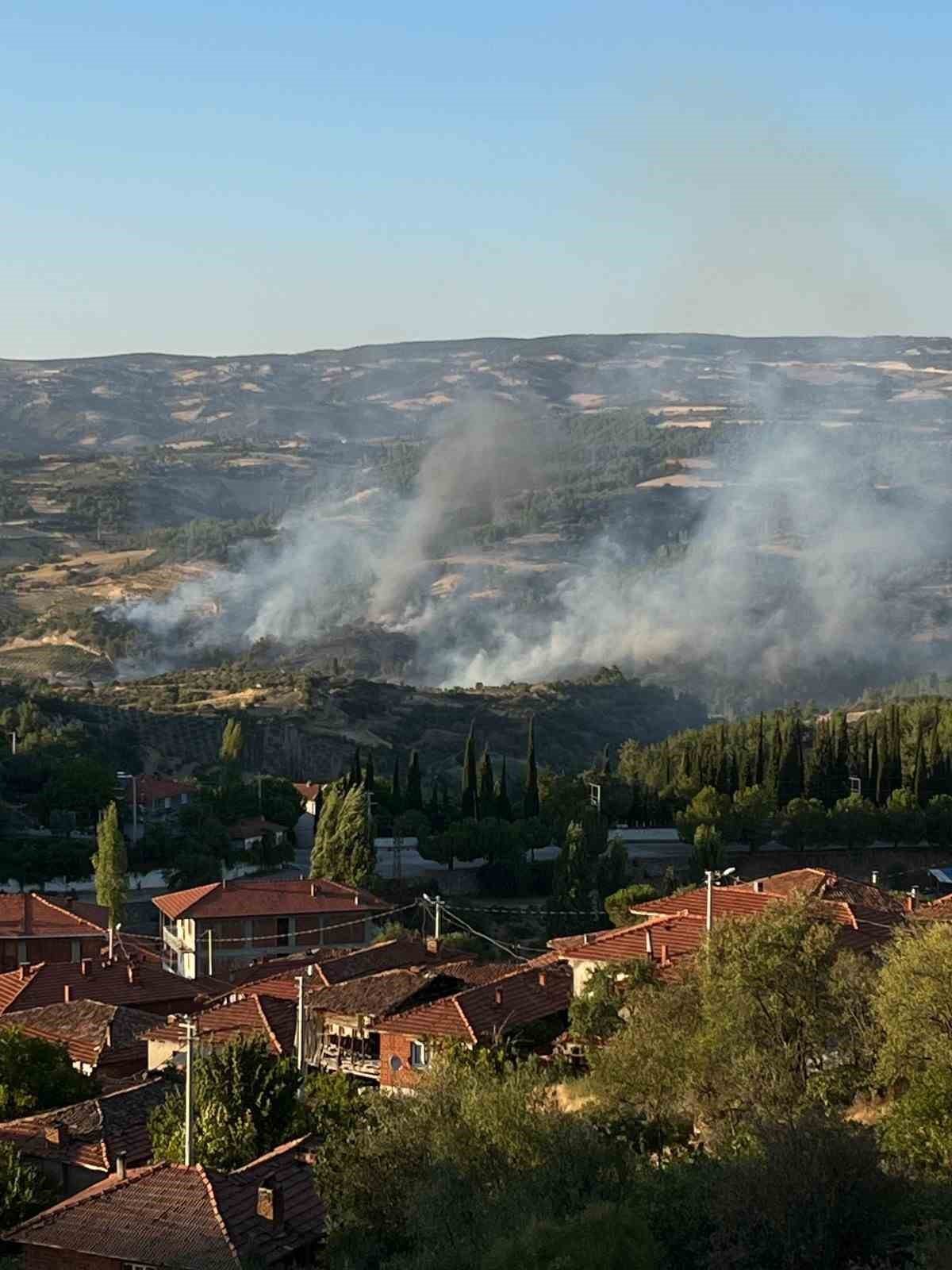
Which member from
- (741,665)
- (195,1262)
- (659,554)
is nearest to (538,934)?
(195,1262)

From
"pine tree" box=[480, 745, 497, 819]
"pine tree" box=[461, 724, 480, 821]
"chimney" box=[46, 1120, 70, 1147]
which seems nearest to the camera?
"chimney" box=[46, 1120, 70, 1147]

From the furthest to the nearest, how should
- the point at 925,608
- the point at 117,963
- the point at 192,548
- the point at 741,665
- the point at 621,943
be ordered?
the point at 192,548 < the point at 925,608 < the point at 741,665 < the point at 117,963 < the point at 621,943

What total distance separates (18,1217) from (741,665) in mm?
129247

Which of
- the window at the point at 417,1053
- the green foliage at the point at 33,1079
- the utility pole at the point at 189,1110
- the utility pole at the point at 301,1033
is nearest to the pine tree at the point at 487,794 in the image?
the window at the point at 417,1053

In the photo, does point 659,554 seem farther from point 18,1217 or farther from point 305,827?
point 18,1217

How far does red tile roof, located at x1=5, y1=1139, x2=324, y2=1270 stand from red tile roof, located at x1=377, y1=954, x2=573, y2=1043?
7709 millimetres

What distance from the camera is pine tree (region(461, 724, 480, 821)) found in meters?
70.1

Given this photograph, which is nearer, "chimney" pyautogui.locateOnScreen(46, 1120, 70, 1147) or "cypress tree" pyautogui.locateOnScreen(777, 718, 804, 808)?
"chimney" pyautogui.locateOnScreen(46, 1120, 70, 1147)

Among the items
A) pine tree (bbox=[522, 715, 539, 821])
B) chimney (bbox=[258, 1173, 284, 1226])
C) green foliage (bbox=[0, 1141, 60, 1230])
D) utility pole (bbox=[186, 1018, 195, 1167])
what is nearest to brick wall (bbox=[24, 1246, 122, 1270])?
chimney (bbox=[258, 1173, 284, 1226])

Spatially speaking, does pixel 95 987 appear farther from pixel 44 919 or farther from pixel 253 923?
pixel 253 923

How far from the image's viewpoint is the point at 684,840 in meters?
67.4

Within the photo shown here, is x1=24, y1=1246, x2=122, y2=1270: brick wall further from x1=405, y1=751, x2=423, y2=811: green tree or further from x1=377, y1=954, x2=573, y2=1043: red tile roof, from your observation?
x1=405, y1=751, x2=423, y2=811: green tree

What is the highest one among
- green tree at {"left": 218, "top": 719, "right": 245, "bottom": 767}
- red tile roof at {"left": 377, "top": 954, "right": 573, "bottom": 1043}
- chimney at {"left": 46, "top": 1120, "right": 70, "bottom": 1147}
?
chimney at {"left": 46, "top": 1120, "right": 70, "bottom": 1147}

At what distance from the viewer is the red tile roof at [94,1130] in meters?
28.1
